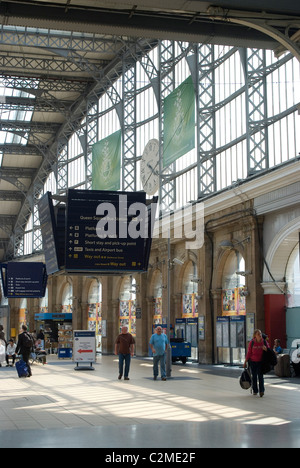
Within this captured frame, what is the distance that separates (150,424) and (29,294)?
25.0 m

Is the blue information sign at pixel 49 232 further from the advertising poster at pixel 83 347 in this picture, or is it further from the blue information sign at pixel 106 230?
the advertising poster at pixel 83 347

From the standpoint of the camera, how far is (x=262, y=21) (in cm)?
1121

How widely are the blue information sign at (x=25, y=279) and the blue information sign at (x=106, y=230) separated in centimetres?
1534

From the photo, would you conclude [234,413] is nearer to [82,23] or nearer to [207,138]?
[82,23]

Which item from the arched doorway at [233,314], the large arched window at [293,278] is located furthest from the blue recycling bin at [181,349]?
the large arched window at [293,278]

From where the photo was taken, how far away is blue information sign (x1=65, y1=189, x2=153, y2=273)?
66.3 ft

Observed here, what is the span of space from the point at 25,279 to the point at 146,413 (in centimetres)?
2370

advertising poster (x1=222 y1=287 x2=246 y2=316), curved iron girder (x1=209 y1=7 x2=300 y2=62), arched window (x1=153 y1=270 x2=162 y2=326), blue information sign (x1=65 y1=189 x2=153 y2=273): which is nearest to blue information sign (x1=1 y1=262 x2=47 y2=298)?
arched window (x1=153 y1=270 x2=162 y2=326)

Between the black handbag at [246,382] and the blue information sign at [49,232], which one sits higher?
the blue information sign at [49,232]

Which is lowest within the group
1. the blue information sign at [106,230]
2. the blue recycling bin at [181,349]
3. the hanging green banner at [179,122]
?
the blue recycling bin at [181,349]

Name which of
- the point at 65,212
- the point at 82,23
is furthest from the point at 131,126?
the point at 82,23

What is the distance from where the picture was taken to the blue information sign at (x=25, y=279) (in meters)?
35.2

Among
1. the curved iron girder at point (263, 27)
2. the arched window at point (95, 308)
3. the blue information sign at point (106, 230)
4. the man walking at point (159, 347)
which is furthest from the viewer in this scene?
the arched window at point (95, 308)

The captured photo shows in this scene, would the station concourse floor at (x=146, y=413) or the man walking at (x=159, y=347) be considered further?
the man walking at (x=159, y=347)
